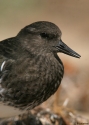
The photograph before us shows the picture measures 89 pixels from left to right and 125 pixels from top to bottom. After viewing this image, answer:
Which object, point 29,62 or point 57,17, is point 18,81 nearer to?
point 29,62

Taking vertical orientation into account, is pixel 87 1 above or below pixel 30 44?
above

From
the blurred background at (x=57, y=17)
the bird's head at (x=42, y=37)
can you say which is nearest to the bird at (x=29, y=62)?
the bird's head at (x=42, y=37)

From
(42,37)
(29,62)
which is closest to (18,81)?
(29,62)

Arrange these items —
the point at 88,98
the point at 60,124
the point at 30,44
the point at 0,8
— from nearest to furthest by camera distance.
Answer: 1. the point at 30,44
2. the point at 60,124
3. the point at 88,98
4. the point at 0,8

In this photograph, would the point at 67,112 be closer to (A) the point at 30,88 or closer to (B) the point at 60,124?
(B) the point at 60,124

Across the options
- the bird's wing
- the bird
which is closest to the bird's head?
the bird

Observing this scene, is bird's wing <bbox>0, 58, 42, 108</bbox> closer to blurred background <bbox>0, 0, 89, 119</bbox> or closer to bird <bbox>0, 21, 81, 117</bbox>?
bird <bbox>0, 21, 81, 117</bbox>

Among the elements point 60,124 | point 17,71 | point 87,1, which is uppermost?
point 87,1

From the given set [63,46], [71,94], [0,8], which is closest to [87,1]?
[0,8]
